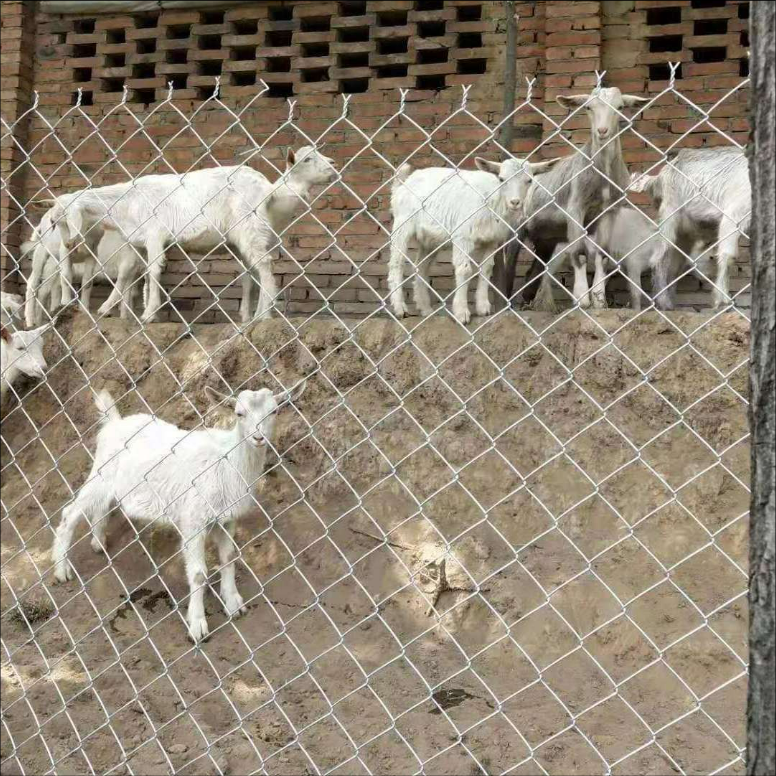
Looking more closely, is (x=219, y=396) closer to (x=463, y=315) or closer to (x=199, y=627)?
(x=199, y=627)

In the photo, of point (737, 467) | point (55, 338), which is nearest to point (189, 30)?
point (55, 338)

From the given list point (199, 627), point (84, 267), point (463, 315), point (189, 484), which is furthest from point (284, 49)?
point (199, 627)

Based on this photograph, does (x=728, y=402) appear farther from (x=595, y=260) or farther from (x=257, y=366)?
(x=257, y=366)

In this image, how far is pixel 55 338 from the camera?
6672mm

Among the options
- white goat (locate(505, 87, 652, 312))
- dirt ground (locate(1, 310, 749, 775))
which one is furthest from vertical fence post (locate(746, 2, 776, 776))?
white goat (locate(505, 87, 652, 312))

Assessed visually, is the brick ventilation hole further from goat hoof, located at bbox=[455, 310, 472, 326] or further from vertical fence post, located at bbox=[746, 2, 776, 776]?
vertical fence post, located at bbox=[746, 2, 776, 776]

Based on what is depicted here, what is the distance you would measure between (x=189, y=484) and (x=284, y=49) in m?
4.29

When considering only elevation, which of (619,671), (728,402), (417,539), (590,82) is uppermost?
(590,82)

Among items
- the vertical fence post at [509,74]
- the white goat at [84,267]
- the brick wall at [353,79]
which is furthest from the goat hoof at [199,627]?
the brick wall at [353,79]

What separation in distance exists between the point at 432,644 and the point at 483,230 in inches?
102

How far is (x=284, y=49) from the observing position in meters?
8.02

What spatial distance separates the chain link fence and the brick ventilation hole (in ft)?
6.62

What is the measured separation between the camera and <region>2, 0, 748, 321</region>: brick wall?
723 cm

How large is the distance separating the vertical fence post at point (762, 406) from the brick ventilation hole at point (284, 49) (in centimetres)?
671
